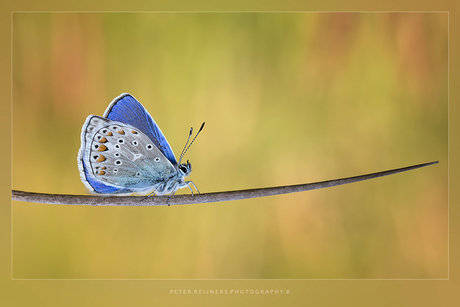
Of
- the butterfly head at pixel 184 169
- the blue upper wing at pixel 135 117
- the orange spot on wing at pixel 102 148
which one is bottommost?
the butterfly head at pixel 184 169

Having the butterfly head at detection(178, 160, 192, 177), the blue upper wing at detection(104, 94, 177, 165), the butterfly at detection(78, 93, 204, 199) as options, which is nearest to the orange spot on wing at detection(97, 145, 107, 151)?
the butterfly at detection(78, 93, 204, 199)

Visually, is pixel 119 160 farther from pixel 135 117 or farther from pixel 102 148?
pixel 135 117

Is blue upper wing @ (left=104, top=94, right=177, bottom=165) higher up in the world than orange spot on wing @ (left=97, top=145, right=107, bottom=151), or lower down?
higher up

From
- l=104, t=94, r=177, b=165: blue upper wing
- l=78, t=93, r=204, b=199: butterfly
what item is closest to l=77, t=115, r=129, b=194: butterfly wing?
l=78, t=93, r=204, b=199: butterfly

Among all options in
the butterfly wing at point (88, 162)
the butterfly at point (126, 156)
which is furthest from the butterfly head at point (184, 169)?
the butterfly wing at point (88, 162)

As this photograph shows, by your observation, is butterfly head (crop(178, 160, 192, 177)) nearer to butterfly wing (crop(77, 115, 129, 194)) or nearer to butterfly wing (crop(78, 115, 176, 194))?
butterfly wing (crop(78, 115, 176, 194))

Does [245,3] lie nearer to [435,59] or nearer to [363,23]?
[363,23]

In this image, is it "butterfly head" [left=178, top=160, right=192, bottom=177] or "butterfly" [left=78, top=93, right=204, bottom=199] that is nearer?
"butterfly" [left=78, top=93, right=204, bottom=199]

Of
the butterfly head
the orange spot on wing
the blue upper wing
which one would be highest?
the blue upper wing

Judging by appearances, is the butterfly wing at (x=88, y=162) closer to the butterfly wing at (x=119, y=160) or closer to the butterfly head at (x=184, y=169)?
the butterfly wing at (x=119, y=160)
